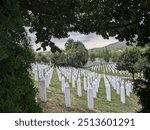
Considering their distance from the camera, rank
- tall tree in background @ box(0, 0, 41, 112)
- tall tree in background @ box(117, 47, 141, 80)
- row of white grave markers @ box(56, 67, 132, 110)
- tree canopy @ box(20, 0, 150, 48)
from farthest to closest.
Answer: tall tree in background @ box(117, 47, 141, 80) → row of white grave markers @ box(56, 67, 132, 110) → tree canopy @ box(20, 0, 150, 48) → tall tree in background @ box(0, 0, 41, 112)

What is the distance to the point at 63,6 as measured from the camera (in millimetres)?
7008

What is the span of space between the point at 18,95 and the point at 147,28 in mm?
4145

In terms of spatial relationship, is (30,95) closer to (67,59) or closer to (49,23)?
(49,23)

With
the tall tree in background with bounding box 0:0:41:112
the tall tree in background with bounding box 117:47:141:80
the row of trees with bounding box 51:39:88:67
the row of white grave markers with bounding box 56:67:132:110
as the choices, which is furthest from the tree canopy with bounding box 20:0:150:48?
the row of trees with bounding box 51:39:88:67

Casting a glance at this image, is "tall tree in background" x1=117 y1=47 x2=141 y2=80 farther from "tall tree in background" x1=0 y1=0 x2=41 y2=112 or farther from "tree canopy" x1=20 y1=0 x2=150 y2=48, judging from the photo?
"tall tree in background" x1=0 y1=0 x2=41 y2=112

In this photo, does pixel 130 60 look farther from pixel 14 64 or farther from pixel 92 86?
pixel 14 64

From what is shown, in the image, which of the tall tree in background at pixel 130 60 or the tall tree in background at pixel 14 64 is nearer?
the tall tree in background at pixel 14 64

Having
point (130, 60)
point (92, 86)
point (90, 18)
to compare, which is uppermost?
point (90, 18)

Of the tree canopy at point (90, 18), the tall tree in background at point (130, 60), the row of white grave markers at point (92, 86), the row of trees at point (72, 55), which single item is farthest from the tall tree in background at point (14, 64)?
the row of trees at point (72, 55)

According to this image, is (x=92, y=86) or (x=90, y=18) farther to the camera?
(x=92, y=86)

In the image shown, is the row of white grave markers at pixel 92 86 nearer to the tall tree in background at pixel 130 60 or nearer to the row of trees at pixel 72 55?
the tall tree in background at pixel 130 60

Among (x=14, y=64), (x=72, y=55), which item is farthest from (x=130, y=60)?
(x=14, y=64)

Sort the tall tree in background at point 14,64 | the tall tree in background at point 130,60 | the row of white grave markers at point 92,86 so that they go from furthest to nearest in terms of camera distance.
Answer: the tall tree in background at point 130,60 → the row of white grave markers at point 92,86 → the tall tree in background at point 14,64

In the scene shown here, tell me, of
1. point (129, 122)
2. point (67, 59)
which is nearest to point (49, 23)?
point (129, 122)
